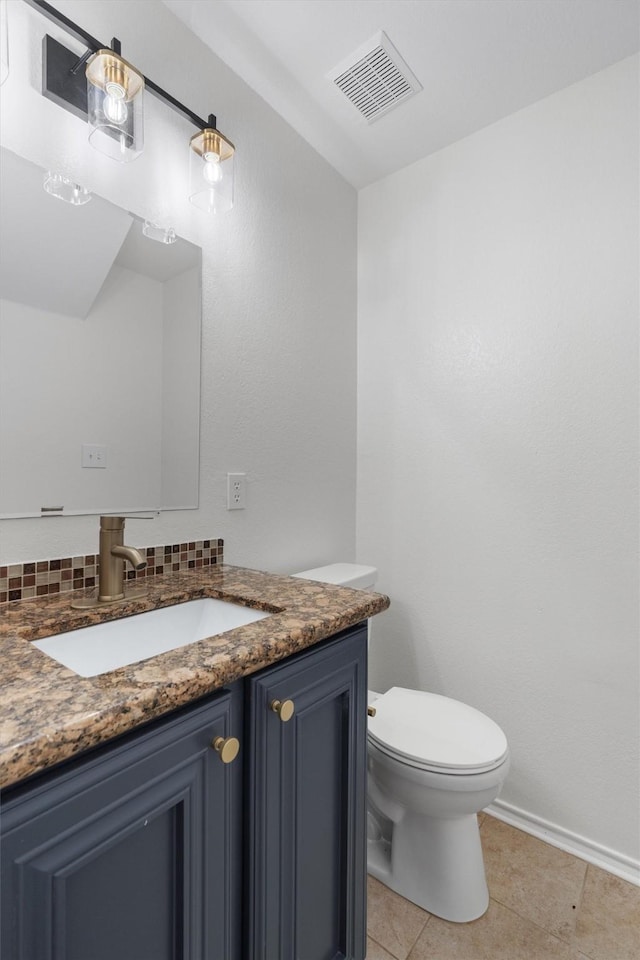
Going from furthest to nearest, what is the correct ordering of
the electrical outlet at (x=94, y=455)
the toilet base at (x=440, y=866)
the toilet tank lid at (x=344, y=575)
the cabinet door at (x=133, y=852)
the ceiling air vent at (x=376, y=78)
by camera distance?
the toilet tank lid at (x=344, y=575)
the ceiling air vent at (x=376, y=78)
the toilet base at (x=440, y=866)
the electrical outlet at (x=94, y=455)
the cabinet door at (x=133, y=852)

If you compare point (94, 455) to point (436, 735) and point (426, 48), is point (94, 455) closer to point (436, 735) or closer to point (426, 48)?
point (436, 735)

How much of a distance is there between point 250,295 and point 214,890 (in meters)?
1.48

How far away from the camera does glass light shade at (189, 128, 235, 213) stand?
1.28m

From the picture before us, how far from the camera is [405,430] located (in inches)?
75.0

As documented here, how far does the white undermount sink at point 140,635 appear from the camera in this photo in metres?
0.86

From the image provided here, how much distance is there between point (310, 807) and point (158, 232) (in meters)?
1.38

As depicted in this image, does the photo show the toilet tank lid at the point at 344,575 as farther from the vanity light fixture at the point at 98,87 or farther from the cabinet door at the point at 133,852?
the vanity light fixture at the point at 98,87

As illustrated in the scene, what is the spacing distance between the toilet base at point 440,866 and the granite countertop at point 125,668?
77 cm

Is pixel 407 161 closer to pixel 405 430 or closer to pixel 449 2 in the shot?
pixel 449 2

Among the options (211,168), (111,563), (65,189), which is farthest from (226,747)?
(211,168)

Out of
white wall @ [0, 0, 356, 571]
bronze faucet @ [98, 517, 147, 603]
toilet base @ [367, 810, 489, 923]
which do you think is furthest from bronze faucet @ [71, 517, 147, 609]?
toilet base @ [367, 810, 489, 923]

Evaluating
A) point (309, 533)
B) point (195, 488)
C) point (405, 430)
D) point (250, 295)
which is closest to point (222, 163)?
point (250, 295)

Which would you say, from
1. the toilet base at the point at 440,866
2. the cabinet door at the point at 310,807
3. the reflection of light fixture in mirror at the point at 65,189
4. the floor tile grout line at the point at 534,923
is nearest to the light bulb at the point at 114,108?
the reflection of light fixture in mirror at the point at 65,189

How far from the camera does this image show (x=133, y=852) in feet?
1.97
